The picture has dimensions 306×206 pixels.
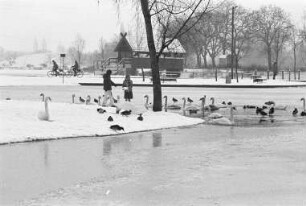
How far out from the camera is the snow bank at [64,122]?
13.9 m

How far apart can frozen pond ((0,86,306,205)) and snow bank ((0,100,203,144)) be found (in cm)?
79

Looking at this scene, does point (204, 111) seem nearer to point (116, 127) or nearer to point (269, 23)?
point (116, 127)

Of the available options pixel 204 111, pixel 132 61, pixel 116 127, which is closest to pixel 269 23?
pixel 132 61

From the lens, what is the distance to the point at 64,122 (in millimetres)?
15789

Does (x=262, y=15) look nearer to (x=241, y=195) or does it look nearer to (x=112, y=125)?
(x=112, y=125)

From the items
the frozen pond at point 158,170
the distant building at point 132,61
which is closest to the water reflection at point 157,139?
the frozen pond at point 158,170

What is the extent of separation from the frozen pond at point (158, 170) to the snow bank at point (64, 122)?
0.79m

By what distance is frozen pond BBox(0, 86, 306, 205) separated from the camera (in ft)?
24.8

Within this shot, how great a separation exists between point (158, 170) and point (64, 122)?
6.73 metres

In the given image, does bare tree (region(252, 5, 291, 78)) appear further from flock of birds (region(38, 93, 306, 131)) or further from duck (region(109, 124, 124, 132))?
duck (region(109, 124, 124, 132))

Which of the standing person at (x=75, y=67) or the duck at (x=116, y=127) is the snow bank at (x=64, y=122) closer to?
the duck at (x=116, y=127)

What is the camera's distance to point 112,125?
15.8 metres

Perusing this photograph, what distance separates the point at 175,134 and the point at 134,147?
2963 millimetres

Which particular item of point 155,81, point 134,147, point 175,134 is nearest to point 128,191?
point 134,147
